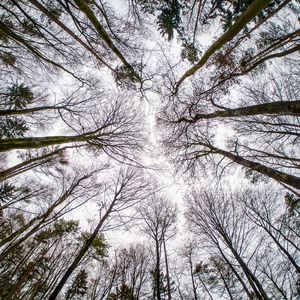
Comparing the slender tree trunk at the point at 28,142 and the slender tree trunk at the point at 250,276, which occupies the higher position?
the slender tree trunk at the point at 250,276

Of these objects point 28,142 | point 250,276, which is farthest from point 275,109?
point 250,276

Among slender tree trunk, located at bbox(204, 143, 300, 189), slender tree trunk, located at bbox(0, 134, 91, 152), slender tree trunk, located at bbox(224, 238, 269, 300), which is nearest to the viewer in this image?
slender tree trunk, located at bbox(204, 143, 300, 189)

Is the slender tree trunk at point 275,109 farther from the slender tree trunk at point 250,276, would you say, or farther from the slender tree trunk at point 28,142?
the slender tree trunk at point 250,276

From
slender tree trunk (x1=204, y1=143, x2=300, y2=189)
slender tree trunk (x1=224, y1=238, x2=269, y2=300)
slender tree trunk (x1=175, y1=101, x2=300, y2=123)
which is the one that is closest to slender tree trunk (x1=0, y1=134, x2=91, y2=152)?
slender tree trunk (x1=175, y1=101, x2=300, y2=123)

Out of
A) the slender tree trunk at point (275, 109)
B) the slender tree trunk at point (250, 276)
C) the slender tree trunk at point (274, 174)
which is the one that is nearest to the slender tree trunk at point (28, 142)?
the slender tree trunk at point (275, 109)

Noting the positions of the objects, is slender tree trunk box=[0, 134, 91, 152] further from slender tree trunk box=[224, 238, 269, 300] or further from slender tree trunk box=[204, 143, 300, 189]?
slender tree trunk box=[224, 238, 269, 300]

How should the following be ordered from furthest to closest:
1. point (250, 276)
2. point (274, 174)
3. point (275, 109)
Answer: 1. point (250, 276)
2. point (274, 174)
3. point (275, 109)

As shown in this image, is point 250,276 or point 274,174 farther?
point 250,276

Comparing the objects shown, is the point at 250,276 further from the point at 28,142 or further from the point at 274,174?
the point at 28,142

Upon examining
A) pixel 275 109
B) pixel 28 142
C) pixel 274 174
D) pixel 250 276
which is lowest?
pixel 275 109

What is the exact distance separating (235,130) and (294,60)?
341 centimetres

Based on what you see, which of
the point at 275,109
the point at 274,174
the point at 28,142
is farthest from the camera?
the point at 28,142

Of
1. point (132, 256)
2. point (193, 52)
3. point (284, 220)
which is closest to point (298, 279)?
point (284, 220)

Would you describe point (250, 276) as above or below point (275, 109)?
above
